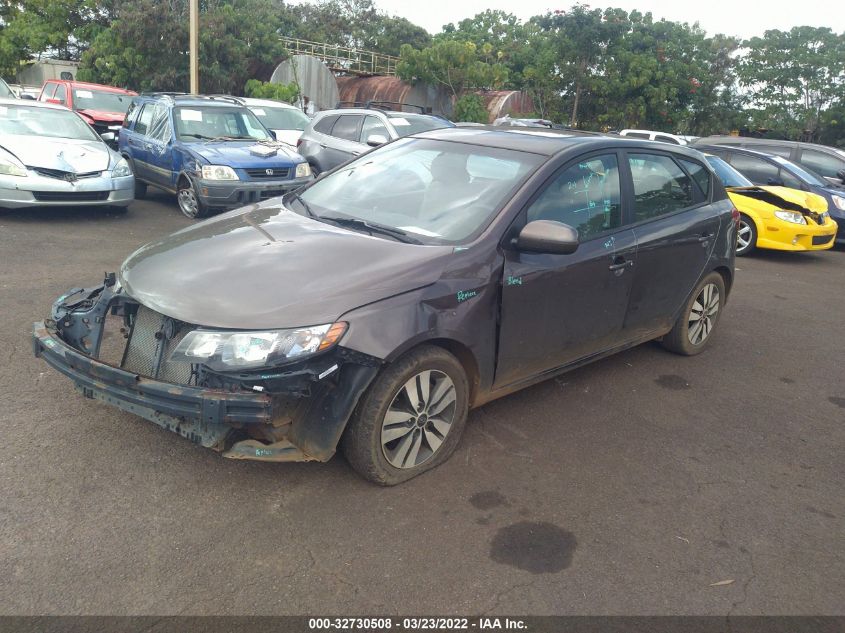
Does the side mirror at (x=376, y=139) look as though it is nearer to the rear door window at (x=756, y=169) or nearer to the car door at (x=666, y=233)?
the car door at (x=666, y=233)

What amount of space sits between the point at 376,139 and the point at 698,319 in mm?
6558

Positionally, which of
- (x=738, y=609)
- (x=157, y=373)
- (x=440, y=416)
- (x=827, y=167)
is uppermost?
(x=827, y=167)

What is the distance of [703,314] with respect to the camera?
5582mm

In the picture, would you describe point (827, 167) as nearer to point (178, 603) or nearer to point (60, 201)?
point (60, 201)

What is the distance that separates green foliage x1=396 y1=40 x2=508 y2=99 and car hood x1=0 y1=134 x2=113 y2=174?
2320 cm

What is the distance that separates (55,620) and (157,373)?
1110 millimetres

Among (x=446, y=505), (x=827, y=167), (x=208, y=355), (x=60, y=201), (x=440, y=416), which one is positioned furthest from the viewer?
(x=827, y=167)

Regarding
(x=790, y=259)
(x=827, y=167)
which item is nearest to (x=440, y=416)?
(x=790, y=259)

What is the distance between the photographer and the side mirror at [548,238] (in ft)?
12.0

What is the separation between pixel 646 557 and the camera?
308cm

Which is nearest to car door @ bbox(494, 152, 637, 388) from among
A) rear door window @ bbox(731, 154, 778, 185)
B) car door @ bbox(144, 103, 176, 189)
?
car door @ bbox(144, 103, 176, 189)

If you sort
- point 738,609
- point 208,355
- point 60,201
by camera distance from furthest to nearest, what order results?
point 60,201
point 208,355
point 738,609

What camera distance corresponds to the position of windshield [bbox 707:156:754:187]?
10.7 metres

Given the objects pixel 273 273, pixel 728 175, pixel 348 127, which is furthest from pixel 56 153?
pixel 728 175
